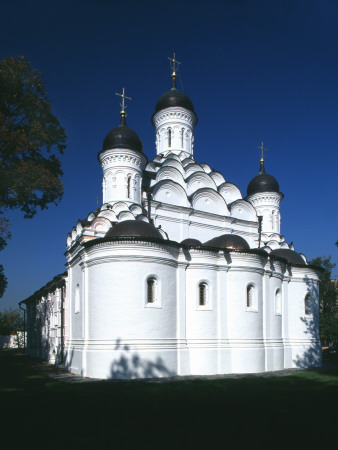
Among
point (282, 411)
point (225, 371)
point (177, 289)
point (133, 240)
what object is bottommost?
point (225, 371)

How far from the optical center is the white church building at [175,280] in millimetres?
13695

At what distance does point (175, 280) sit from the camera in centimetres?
1481

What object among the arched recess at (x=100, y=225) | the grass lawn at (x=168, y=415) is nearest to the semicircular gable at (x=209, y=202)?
the arched recess at (x=100, y=225)

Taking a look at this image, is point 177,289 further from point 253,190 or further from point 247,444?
point 253,190

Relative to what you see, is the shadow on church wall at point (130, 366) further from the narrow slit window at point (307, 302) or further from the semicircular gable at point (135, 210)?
the narrow slit window at point (307, 302)

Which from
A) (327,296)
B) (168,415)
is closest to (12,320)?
(327,296)

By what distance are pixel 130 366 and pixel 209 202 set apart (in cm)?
917

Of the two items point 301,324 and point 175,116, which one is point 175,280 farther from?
point 175,116

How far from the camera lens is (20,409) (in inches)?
325

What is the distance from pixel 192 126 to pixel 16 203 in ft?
47.0

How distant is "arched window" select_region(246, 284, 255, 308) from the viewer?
16.2m

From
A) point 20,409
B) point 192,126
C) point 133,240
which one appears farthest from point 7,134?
point 192,126

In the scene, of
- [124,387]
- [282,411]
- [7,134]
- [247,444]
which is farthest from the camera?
[124,387]

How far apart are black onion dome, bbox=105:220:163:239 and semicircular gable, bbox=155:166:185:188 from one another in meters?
5.09
